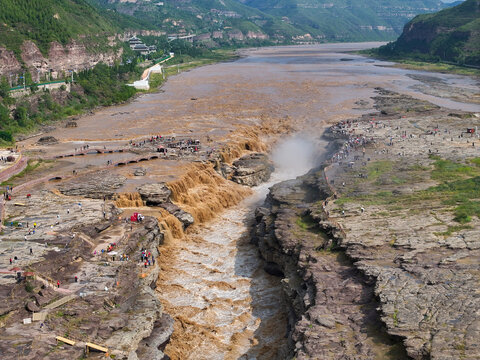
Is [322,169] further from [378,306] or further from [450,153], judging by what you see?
[378,306]

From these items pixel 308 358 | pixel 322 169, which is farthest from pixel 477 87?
pixel 308 358

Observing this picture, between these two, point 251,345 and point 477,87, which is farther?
point 477,87

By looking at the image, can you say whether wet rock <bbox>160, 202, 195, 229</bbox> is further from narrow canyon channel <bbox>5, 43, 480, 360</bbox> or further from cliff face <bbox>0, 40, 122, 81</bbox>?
cliff face <bbox>0, 40, 122, 81</bbox>

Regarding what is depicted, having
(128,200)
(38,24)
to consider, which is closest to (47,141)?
(128,200)

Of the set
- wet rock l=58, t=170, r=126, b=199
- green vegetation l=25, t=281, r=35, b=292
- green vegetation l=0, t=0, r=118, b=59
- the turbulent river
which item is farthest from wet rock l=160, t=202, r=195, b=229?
green vegetation l=0, t=0, r=118, b=59

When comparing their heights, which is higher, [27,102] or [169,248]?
[27,102]

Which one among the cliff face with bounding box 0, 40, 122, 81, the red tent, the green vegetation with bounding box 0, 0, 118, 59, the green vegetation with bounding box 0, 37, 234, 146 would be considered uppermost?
the green vegetation with bounding box 0, 0, 118, 59
